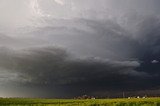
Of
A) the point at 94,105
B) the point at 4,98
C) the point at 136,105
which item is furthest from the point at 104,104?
the point at 4,98

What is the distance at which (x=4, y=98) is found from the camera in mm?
140500

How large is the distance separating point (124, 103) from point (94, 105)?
332 inches

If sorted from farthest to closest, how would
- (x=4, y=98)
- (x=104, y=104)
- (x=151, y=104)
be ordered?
1. (x=4, y=98)
2. (x=104, y=104)
3. (x=151, y=104)

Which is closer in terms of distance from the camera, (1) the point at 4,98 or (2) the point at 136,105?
(2) the point at 136,105

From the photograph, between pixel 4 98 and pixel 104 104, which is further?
pixel 4 98

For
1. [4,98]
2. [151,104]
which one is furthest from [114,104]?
[4,98]

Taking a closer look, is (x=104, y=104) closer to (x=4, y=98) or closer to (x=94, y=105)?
(x=94, y=105)

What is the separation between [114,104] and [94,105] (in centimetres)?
672

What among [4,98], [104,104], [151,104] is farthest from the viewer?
[4,98]

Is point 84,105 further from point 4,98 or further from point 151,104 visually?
point 4,98

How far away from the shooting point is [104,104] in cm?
9594

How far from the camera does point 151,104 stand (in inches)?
3536

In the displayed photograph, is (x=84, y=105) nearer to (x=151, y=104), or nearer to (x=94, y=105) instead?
(x=94, y=105)

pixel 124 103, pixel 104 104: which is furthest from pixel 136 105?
pixel 104 104
